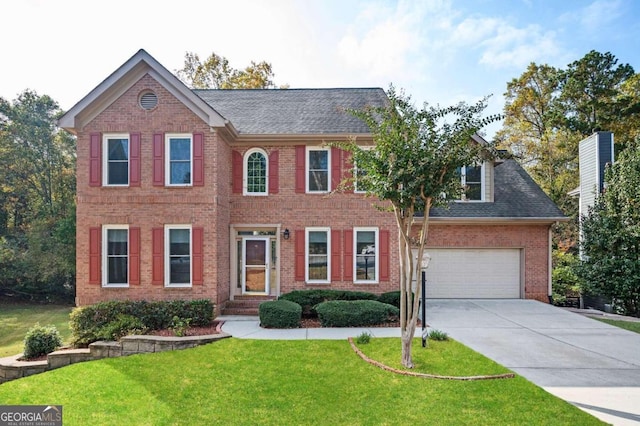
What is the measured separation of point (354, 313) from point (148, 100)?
29.1 ft

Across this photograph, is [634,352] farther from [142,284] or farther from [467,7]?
[142,284]

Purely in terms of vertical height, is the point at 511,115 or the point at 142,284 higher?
the point at 511,115

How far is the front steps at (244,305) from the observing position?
37.8 ft

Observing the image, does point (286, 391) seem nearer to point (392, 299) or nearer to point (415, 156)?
point (415, 156)

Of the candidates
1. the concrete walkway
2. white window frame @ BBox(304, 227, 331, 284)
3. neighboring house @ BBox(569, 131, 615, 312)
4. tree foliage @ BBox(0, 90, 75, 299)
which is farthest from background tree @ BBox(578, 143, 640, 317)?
tree foliage @ BBox(0, 90, 75, 299)

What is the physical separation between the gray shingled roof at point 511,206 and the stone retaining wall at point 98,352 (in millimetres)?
9797

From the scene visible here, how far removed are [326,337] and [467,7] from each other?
9.83 meters

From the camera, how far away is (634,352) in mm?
8086

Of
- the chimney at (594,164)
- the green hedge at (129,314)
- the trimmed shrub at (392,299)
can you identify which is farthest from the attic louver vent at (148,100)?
the chimney at (594,164)

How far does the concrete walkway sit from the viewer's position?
5809 millimetres

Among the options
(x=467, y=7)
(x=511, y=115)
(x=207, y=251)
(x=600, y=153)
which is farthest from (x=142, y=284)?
(x=511, y=115)

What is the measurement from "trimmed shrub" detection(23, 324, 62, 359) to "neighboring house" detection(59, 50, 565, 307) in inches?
77.8

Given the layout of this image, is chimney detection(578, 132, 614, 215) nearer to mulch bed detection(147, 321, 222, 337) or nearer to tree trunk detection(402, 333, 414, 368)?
tree trunk detection(402, 333, 414, 368)

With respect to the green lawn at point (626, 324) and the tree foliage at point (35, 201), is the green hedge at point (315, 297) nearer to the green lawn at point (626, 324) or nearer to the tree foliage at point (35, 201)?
the green lawn at point (626, 324)
